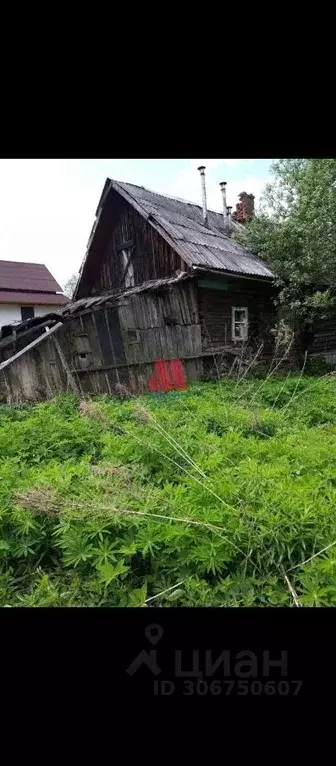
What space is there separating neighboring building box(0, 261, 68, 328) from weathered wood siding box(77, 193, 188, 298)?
22.9ft

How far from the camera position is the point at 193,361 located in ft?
33.0

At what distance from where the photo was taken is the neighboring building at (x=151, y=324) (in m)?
10.1

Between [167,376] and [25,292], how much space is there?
13.6m

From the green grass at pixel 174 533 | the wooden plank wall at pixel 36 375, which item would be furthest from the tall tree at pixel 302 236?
the green grass at pixel 174 533

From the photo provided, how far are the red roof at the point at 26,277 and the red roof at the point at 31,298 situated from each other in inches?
11.0

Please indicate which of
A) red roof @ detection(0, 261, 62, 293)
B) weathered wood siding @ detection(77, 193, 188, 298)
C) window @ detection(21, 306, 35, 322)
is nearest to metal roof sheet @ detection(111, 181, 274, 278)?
weathered wood siding @ detection(77, 193, 188, 298)

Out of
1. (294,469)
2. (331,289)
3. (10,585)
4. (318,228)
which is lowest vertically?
(10,585)
